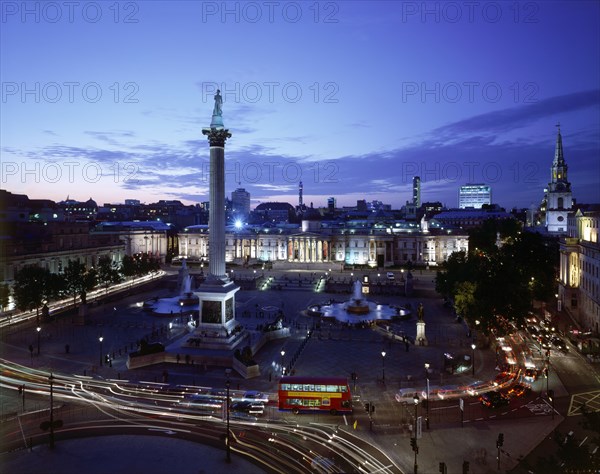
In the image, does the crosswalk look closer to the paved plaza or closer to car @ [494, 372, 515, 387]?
the paved plaza

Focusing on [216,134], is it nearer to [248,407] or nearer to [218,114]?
[218,114]

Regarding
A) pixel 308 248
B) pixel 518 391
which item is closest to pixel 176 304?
pixel 518 391

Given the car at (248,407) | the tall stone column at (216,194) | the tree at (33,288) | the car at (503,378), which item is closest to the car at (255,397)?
the car at (248,407)

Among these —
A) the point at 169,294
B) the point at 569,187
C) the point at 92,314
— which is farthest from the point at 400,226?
the point at 92,314

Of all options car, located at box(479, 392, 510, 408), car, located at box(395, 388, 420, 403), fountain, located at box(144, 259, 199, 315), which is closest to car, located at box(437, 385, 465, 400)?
car, located at box(395, 388, 420, 403)

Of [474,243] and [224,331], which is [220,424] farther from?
[474,243]
